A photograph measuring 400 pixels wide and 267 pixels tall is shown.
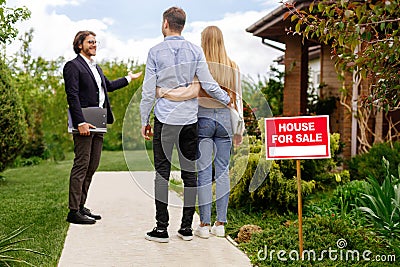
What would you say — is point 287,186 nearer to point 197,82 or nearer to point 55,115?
point 197,82

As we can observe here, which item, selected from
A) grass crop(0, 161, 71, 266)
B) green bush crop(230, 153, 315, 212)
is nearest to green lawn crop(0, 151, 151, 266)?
grass crop(0, 161, 71, 266)

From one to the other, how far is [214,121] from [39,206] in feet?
9.63

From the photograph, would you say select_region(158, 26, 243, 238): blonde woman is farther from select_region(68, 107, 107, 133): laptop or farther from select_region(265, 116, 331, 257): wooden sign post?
select_region(68, 107, 107, 133): laptop

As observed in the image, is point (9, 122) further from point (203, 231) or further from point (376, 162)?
→ point (376, 162)

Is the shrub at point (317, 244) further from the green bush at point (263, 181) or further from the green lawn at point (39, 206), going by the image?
the green lawn at point (39, 206)

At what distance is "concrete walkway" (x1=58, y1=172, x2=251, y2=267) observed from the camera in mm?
4486

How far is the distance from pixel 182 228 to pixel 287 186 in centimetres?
142

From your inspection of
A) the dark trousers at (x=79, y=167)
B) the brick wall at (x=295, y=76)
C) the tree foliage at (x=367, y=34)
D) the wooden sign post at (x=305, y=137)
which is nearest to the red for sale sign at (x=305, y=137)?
the wooden sign post at (x=305, y=137)

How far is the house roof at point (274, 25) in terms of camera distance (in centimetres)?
941

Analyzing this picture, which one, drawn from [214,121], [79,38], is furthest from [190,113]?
[79,38]

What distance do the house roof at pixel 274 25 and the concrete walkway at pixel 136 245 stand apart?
398 centimetres

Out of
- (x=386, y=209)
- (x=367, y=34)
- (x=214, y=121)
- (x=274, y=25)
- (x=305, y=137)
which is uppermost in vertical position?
(x=274, y=25)

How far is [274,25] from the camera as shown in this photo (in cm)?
1022

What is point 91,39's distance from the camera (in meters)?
5.78
